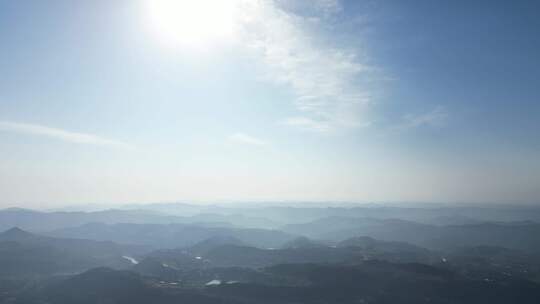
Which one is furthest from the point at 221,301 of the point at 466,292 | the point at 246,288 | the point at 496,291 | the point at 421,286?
the point at 496,291

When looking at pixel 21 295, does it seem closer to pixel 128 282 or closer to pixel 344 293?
pixel 128 282

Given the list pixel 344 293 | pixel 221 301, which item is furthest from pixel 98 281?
pixel 344 293

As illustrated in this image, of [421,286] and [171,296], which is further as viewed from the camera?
[421,286]

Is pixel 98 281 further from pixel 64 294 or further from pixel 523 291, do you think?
pixel 523 291

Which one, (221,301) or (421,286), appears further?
(421,286)

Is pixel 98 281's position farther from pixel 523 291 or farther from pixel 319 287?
pixel 523 291

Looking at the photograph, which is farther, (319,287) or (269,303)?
(319,287)

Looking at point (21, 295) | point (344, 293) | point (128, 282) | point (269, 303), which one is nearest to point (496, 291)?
point (344, 293)
